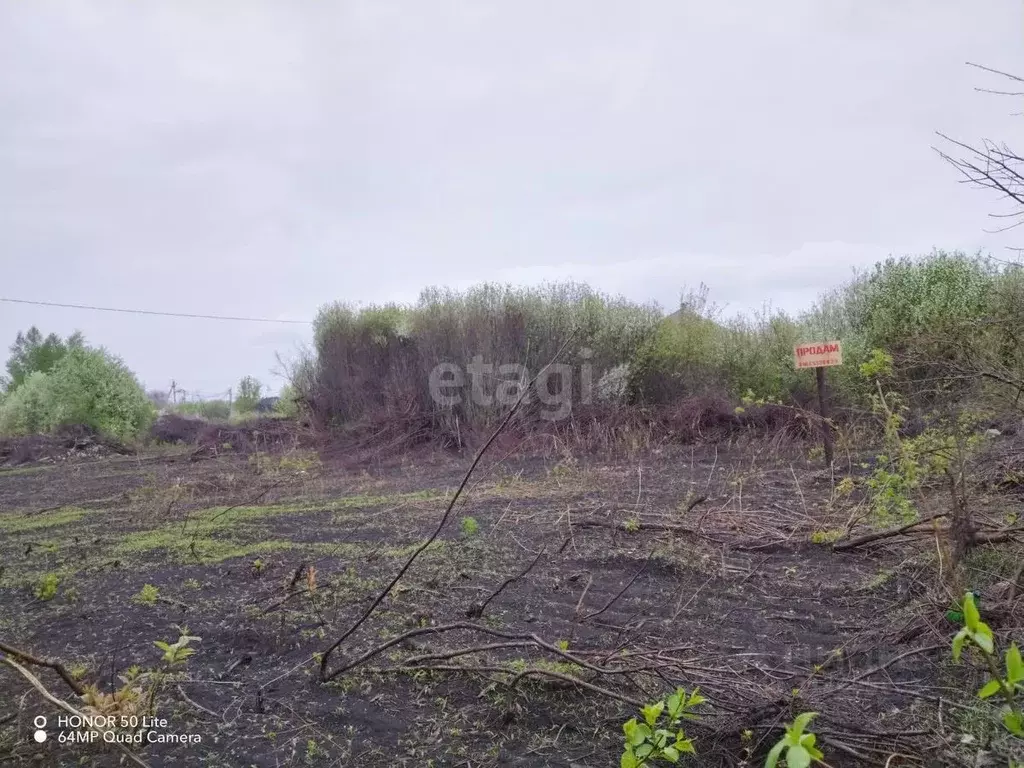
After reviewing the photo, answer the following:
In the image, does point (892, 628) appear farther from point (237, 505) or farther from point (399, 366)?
point (399, 366)

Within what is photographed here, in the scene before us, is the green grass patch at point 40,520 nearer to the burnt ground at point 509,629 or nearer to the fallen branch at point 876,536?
the burnt ground at point 509,629

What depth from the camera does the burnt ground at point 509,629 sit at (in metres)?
2.58

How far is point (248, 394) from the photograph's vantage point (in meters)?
33.0

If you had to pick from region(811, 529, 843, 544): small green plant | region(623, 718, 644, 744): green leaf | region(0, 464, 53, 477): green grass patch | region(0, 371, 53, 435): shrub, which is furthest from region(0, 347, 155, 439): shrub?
region(623, 718, 644, 744): green leaf

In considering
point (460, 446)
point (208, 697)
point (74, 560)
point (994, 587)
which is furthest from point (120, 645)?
point (460, 446)

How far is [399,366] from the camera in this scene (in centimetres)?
1608

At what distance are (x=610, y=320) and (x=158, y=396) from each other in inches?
1211

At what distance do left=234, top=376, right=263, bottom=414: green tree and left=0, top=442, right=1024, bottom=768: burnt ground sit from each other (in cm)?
2647

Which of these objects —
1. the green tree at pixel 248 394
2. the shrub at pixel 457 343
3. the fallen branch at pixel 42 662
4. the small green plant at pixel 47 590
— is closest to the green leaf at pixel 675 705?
the fallen branch at pixel 42 662

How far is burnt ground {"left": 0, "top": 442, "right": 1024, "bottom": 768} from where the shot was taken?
2.58 m

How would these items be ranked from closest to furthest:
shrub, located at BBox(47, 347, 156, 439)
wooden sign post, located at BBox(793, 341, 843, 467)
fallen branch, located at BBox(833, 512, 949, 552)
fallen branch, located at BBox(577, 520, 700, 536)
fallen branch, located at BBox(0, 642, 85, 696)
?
fallen branch, located at BBox(0, 642, 85, 696), fallen branch, located at BBox(833, 512, 949, 552), fallen branch, located at BBox(577, 520, 700, 536), wooden sign post, located at BBox(793, 341, 843, 467), shrub, located at BBox(47, 347, 156, 439)

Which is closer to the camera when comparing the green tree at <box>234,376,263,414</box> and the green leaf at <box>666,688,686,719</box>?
the green leaf at <box>666,688,686,719</box>

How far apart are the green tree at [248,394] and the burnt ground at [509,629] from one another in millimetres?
26466

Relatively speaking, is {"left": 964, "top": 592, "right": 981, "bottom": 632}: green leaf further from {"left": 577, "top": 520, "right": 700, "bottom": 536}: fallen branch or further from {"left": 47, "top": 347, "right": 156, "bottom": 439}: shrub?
{"left": 47, "top": 347, "right": 156, "bottom": 439}: shrub
